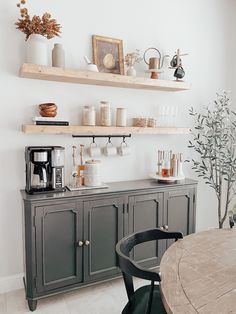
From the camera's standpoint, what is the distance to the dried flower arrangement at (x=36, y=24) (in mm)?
2410

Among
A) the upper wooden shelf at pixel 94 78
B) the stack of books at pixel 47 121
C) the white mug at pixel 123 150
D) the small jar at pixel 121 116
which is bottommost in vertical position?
the white mug at pixel 123 150

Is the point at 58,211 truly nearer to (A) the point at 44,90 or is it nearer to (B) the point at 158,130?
(A) the point at 44,90

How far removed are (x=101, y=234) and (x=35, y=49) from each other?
5.64 ft

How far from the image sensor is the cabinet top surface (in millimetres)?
2357

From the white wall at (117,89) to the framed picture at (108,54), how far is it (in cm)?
A: 8

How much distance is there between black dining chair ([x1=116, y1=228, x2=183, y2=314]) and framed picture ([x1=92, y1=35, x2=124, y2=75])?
1750mm

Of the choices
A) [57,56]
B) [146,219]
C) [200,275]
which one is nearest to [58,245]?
[146,219]

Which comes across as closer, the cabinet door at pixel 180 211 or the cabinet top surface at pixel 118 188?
the cabinet top surface at pixel 118 188

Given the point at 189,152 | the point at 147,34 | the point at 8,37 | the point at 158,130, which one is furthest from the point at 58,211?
the point at 147,34

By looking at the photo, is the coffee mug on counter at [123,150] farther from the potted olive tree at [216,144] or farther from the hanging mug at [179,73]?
the hanging mug at [179,73]

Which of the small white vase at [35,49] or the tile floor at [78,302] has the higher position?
the small white vase at [35,49]

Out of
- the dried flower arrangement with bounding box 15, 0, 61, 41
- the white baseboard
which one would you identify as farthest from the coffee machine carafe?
the dried flower arrangement with bounding box 15, 0, 61, 41

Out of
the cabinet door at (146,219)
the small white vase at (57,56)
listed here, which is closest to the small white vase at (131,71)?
the small white vase at (57,56)

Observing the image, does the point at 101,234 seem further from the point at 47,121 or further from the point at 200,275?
the point at 200,275
